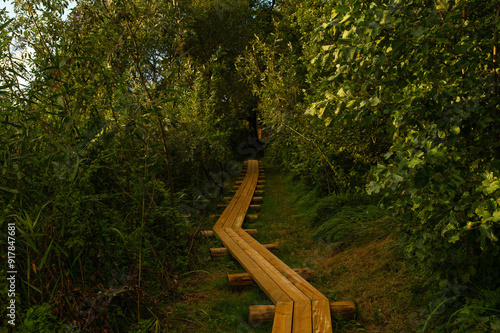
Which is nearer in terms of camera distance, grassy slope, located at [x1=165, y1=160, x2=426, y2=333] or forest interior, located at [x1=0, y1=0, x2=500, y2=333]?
forest interior, located at [x1=0, y1=0, x2=500, y2=333]

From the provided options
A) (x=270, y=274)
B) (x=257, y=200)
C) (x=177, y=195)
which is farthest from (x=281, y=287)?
(x=257, y=200)

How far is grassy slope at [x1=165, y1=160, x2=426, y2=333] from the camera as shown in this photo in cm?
323

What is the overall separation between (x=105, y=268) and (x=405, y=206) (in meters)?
2.72

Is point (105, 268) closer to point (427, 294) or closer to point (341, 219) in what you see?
point (427, 294)

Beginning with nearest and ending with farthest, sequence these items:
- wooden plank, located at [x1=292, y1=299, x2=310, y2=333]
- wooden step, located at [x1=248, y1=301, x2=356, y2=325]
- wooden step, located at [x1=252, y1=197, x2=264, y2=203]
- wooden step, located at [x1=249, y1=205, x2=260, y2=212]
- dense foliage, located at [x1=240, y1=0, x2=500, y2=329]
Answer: dense foliage, located at [x1=240, y1=0, x2=500, y2=329] → wooden plank, located at [x1=292, y1=299, x2=310, y2=333] → wooden step, located at [x1=248, y1=301, x2=356, y2=325] → wooden step, located at [x1=249, y1=205, x2=260, y2=212] → wooden step, located at [x1=252, y1=197, x2=264, y2=203]

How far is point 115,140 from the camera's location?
359cm

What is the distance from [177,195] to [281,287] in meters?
2.43

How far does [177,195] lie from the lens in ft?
17.6

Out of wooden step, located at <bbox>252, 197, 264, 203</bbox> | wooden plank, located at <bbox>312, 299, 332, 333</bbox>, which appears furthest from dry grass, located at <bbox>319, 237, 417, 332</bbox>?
wooden step, located at <bbox>252, 197, 264, 203</bbox>

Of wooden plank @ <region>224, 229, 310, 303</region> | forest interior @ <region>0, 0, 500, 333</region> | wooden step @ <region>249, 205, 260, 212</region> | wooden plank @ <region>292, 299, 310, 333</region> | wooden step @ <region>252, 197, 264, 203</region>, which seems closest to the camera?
forest interior @ <region>0, 0, 500, 333</region>

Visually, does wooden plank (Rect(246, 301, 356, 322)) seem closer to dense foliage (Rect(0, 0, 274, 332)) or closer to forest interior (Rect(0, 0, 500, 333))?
forest interior (Rect(0, 0, 500, 333))

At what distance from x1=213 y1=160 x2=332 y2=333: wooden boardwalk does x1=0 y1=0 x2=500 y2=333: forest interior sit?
23cm

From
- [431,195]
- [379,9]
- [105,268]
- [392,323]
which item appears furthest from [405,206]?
[105,268]

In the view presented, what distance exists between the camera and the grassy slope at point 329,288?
3.23 meters
